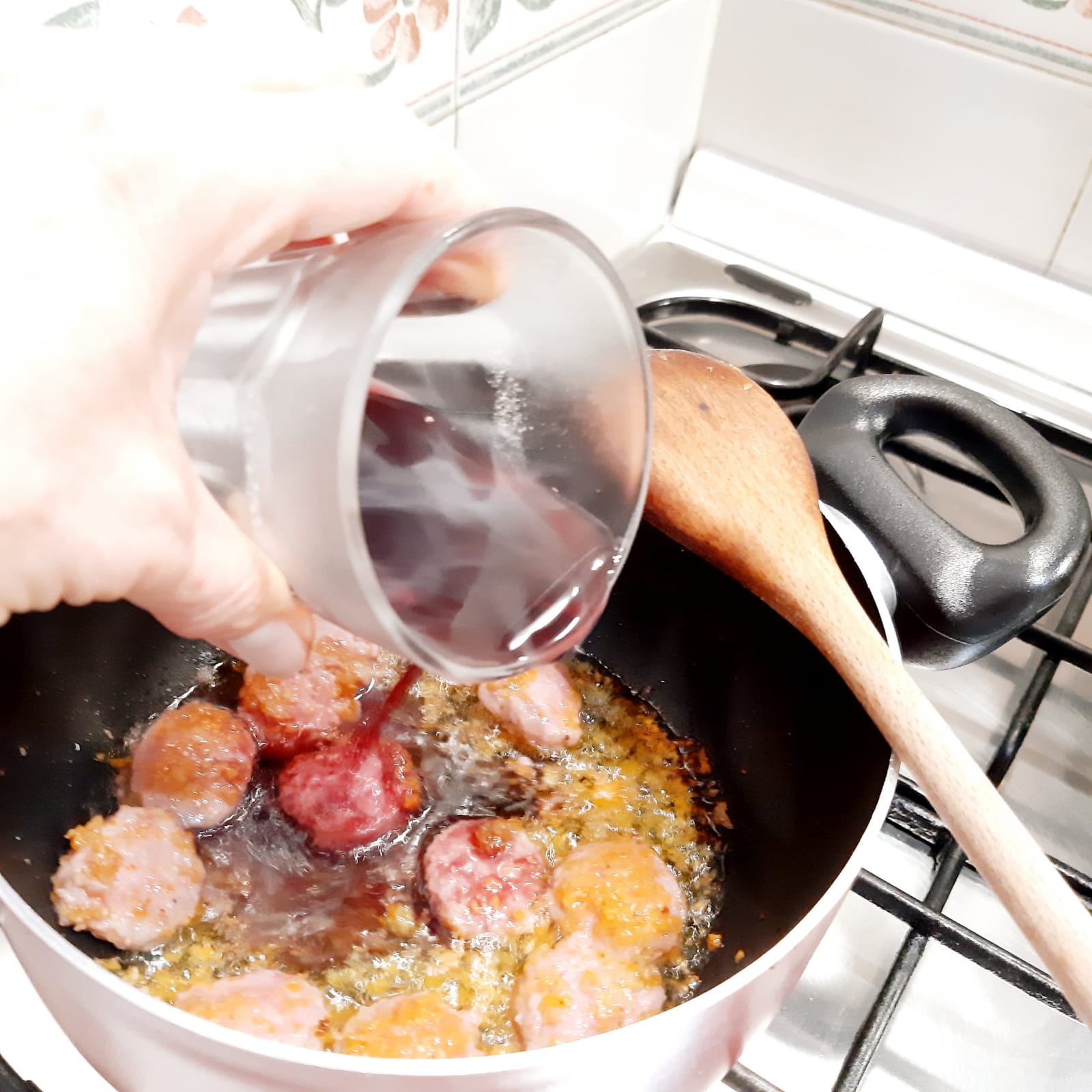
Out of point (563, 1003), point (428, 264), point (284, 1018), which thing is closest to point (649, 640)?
point (563, 1003)

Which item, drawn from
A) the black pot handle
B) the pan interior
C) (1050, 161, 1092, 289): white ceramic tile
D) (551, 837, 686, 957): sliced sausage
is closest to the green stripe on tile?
(1050, 161, 1092, 289): white ceramic tile

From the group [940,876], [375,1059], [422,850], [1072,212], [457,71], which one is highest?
[457,71]

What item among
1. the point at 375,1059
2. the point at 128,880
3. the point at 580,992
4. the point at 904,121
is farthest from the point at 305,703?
the point at 904,121

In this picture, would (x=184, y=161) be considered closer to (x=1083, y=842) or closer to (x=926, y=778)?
(x=926, y=778)

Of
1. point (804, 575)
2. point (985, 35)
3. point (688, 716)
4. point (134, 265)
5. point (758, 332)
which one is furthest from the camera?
point (758, 332)

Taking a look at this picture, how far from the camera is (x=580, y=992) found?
2.36 feet

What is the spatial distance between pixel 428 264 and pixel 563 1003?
0.49m

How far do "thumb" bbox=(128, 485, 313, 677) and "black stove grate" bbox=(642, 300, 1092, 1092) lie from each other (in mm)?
407

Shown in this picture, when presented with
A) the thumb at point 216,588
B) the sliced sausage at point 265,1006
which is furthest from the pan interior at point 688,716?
the thumb at point 216,588

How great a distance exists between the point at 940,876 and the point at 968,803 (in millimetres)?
177

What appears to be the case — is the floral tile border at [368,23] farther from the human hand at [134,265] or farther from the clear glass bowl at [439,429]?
the clear glass bowl at [439,429]

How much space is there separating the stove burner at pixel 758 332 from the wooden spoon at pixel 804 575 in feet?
0.94

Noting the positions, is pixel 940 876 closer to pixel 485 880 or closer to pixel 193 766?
pixel 485 880

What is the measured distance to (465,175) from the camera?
60 cm
